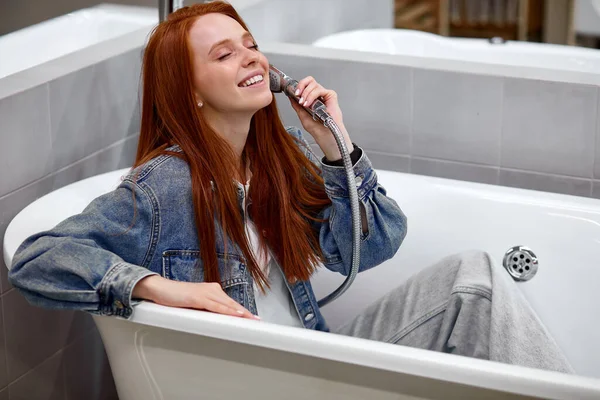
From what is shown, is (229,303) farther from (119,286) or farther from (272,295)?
(272,295)

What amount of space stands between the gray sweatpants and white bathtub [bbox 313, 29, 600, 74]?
1.31 meters

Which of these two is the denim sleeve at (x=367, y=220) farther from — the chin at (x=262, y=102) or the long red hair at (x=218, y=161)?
the chin at (x=262, y=102)

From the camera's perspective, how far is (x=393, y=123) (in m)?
2.39

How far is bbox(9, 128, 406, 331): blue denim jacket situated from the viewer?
1562 mm

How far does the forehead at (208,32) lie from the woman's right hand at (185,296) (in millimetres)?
428

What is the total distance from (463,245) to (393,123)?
1.26 feet

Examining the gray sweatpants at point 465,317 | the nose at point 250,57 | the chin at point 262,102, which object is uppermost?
the nose at point 250,57

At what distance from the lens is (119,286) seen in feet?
5.10

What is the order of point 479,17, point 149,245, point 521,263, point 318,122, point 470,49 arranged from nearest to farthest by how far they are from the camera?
point 149,245
point 318,122
point 521,263
point 470,49
point 479,17

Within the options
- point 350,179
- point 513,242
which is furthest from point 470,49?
point 350,179

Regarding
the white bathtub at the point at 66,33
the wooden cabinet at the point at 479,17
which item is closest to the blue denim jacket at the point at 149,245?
the white bathtub at the point at 66,33

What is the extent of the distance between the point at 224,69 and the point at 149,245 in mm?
337

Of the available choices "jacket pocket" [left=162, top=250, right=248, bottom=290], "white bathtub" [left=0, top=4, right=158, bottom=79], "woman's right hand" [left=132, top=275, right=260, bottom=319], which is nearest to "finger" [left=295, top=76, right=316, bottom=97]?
A: "jacket pocket" [left=162, top=250, right=248, bottom=290]

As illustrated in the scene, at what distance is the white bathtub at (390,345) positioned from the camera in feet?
4.72
